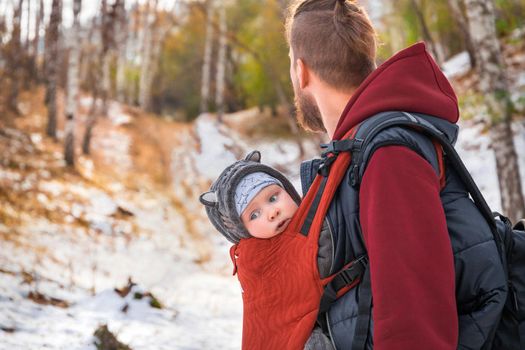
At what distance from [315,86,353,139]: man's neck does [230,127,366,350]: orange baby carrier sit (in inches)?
11.5

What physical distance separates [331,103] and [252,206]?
448 millimetres

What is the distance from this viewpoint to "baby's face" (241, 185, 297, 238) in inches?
74.9

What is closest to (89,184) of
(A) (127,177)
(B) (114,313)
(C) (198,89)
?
(A) (127,177)

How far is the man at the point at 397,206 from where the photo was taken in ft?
4.56

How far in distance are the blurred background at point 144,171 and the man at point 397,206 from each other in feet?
2.01

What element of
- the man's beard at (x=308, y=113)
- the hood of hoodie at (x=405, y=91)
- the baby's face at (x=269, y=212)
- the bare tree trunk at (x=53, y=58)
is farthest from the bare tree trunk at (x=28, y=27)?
the hood of hoodie at (x=405, y=91)

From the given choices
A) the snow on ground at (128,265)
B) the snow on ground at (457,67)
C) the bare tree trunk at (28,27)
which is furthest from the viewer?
the bare tree trunk at (28,27)

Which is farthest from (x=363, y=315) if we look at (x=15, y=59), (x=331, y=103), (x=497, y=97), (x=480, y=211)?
(x=15, y=59)

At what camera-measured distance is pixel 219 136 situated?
21.7 metres

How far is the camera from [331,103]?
1912mm

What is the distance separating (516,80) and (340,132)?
44.3ft

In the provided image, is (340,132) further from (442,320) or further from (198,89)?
(198,89)

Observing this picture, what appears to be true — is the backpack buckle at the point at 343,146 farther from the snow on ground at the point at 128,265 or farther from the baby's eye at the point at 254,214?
the snow on ground at the point at 128,265

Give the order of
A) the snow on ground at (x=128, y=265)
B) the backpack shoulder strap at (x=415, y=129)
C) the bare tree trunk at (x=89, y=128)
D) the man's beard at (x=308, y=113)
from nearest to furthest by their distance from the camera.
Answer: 1. the backpack shoulder strap at (x=415, y=129)
2. the man's beard at (x=308, y=113)
3. the snow on ground at (x=128, y=265)
4. the bare tree trunk at (x=89, y=128)
